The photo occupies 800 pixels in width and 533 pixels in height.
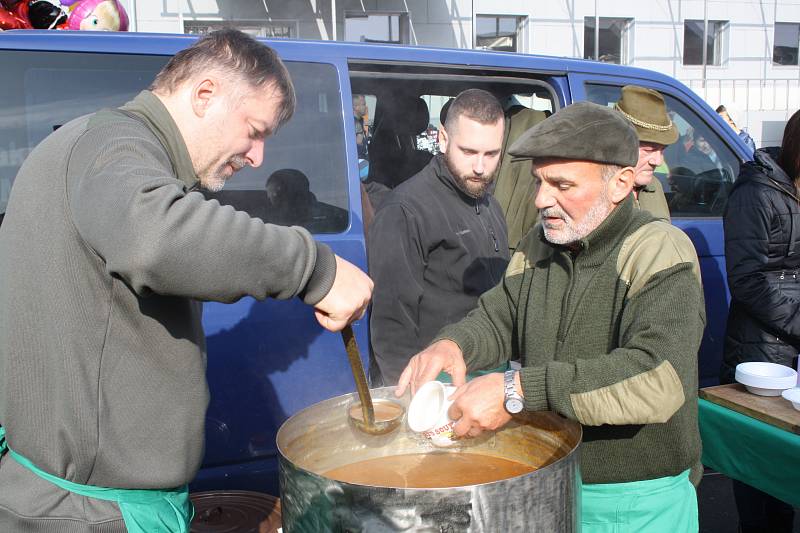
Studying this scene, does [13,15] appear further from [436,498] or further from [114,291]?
[436,498]

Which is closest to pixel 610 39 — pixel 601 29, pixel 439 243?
pixel 601 29

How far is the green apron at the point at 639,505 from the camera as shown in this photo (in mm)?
2014

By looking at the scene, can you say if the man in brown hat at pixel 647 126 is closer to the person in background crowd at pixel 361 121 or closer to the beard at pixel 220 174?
the person in background crowd at pixel 361 121

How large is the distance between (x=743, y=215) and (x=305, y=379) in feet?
6.74

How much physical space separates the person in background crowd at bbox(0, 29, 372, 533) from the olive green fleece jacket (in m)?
0.63

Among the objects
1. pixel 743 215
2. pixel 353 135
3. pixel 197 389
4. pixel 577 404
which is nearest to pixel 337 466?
pixel 197 389

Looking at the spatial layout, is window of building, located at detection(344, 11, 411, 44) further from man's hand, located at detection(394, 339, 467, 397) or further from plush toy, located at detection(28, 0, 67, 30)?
man's hand, located at detection(394, 339, 467, 397)

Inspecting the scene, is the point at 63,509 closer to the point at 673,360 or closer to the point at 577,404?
the point at 577,404

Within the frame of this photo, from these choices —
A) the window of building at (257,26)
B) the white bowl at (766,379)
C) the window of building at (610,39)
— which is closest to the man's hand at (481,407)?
the white bowl at (766,379)

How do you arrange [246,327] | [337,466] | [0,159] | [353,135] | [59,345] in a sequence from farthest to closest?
[353,135]
[246,327]
[0,159]
[337,466]
[59,345]

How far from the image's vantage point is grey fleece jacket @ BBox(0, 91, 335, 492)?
4.28 feet

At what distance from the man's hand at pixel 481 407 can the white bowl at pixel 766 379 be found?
140 centimetres

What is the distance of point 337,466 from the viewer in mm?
2076

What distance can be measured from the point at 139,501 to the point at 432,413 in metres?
0.75
